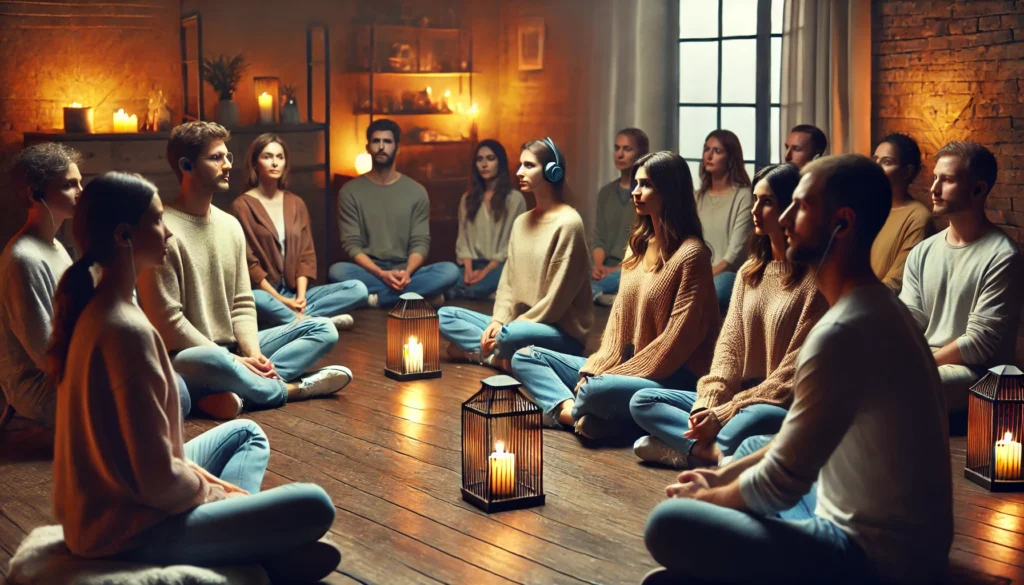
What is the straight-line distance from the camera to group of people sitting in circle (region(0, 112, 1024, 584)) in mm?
2459

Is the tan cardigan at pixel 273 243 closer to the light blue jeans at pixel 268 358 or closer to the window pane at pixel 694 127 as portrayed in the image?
the light blue jeans at pixel 268 358

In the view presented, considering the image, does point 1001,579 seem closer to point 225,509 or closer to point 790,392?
point 790,392

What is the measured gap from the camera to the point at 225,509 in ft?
9.02

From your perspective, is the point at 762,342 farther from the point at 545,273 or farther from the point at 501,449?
the point at 545,273

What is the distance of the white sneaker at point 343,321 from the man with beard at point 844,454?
405 cm

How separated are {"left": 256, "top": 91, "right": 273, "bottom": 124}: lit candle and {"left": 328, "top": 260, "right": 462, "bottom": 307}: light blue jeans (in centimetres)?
134

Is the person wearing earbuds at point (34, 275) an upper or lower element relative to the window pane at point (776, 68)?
lower

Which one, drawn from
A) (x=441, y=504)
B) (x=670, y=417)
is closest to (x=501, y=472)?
(x=441, y=504)

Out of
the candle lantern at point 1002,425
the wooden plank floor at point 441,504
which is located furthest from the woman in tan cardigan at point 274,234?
the candle lantern at point 1002,425

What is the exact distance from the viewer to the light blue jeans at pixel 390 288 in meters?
7.13

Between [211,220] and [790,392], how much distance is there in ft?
7.87

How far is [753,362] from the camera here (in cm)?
391

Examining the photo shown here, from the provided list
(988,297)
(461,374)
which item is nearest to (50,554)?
(461,374)

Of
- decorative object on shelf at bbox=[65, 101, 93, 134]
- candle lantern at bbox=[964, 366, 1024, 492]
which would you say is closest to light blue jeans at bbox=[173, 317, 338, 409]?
decorative object on shelf at bbox=[65, 101, 93, 134]
